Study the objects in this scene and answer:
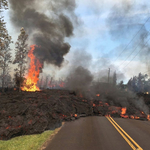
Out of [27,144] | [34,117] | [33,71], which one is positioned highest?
[33,71]

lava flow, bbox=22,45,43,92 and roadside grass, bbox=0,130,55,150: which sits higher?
lava flow, bbox=22,45,43,92

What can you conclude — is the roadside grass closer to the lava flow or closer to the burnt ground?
the burnt ground

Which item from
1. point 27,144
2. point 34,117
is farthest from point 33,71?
point 27,144

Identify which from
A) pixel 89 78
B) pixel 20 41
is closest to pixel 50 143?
pixel 89 78

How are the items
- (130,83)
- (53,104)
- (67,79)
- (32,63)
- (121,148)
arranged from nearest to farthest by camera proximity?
(121,148)
(53,104)
(32,63)
(67,79)
(130,83)

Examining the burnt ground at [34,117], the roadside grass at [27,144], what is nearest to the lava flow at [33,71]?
the burnt ground at [34,117]

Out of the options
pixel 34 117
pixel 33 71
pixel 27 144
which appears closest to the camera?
pixel 27 144

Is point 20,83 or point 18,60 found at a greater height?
A: point 18,60

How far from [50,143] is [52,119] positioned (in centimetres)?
674

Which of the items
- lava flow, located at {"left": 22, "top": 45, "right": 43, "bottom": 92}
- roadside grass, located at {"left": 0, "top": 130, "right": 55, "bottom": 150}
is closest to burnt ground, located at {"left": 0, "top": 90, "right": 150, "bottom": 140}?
roadside grass, located at {"left": 0, "top": 130, "right": 55, "bottom": 150}

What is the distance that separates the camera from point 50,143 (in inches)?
237

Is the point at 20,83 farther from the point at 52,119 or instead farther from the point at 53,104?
the point at 52,119

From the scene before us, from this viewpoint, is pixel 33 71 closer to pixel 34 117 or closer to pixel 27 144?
pixel 34 117

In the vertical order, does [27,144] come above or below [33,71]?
below
